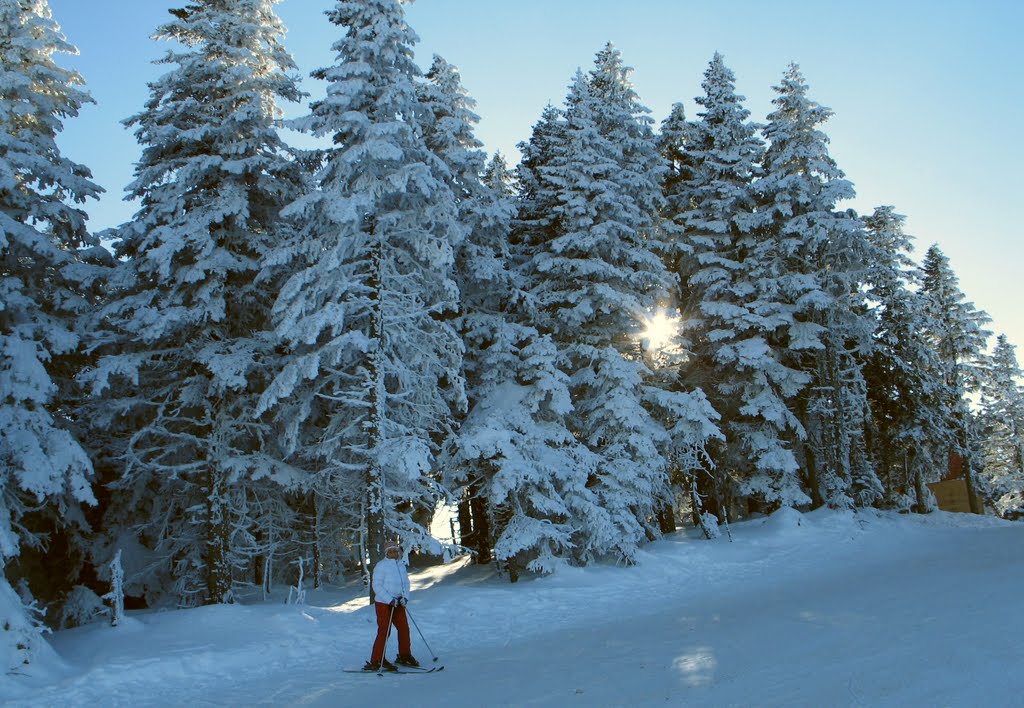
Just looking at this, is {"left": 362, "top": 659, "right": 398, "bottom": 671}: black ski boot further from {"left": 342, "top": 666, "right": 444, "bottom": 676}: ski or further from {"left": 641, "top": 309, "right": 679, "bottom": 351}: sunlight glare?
{"left": 641, "top": 309, "right": 679, "bottom": 351}: sunlight glare

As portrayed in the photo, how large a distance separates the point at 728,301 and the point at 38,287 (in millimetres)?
20948

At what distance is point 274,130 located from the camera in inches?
668

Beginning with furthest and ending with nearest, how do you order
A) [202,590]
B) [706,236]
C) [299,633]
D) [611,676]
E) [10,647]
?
[706,236]
[202,590]
[299,633]
[10,647]
[611,676]

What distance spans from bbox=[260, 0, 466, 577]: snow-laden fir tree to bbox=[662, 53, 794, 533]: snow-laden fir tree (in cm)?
1060

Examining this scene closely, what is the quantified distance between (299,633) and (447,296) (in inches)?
339

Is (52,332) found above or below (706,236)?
below

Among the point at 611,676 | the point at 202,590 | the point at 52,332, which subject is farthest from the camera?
the point at 202,590

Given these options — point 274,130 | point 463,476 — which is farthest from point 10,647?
point 274,130

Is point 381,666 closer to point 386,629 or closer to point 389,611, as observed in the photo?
point 386,629

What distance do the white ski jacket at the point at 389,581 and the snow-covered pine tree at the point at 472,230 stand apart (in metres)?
8.09

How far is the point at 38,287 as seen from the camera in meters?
15.4

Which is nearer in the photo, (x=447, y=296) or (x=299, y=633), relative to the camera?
(x=299, y=633)

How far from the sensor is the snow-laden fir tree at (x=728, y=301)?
914 inches

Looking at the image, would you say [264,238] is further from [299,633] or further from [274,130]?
[299,633]
